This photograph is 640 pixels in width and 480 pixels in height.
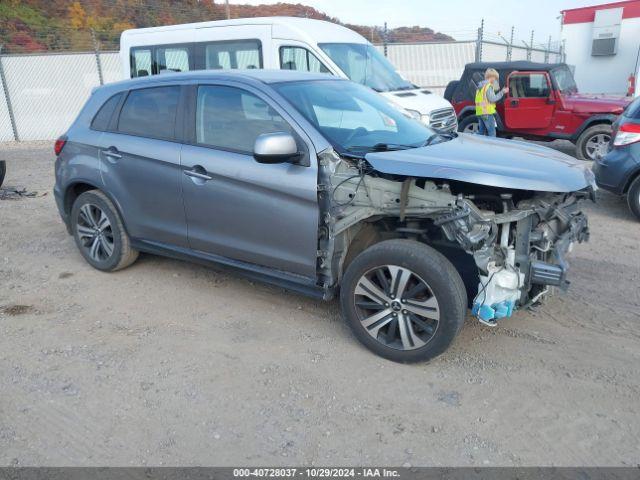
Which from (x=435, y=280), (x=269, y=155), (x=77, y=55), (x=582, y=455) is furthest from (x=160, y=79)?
(x=77, y=55)

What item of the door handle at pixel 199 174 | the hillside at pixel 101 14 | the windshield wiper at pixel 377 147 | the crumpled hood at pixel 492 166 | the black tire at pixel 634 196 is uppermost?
the hillside at pixel 101 14

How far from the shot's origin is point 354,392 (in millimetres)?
3336

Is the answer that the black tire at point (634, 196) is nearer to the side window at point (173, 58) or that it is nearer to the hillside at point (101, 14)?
the side window at point (173, 58)

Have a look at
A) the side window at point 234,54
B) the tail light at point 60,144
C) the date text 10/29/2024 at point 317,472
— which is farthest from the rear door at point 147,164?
the side window at point 234,54

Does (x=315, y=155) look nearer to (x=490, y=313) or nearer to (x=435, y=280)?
(x=435, y=280)

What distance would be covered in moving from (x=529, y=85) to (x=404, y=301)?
9372mm

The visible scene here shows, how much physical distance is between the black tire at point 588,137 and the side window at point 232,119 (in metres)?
8.37

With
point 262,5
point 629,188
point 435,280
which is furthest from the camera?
point 262,5

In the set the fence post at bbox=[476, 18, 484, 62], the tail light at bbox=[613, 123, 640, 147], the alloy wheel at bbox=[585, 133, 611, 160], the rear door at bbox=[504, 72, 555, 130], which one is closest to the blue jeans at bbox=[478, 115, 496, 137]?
the rear door at bbox=[504, 72, 555, 130]

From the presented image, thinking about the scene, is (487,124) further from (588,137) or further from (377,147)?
(377,147)

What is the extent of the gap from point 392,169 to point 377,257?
561 mm

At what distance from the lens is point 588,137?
34.5 feet

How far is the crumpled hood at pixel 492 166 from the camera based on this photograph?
3.28m

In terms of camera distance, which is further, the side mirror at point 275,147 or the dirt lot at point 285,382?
the side mirror at point 275,147
